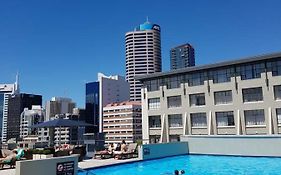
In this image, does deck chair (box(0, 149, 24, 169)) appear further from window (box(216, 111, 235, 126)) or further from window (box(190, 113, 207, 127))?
window (box(190, 113, 207, 127))

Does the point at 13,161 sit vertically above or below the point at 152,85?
below

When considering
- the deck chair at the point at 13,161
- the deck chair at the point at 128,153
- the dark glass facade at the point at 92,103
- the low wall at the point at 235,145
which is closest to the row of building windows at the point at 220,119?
the low wall at the point at 235,145

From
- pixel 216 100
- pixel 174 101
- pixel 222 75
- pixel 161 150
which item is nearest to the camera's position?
pixel 161 150

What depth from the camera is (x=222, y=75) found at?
45.0 m

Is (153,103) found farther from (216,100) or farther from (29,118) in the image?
(29,118)

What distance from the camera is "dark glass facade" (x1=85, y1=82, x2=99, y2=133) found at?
188125 mm

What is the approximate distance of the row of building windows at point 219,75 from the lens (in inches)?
1607

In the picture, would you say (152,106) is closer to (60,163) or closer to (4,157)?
(4,157)

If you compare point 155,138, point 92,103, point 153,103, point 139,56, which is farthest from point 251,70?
point 92,103

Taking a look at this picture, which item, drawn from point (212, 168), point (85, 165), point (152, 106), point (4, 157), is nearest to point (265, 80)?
point (152, 106)

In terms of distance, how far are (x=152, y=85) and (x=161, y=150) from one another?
86.5 ft

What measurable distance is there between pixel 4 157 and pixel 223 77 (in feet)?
110

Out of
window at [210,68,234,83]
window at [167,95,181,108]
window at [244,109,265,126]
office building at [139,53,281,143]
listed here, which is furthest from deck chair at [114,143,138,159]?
window at [167,95,181,108]

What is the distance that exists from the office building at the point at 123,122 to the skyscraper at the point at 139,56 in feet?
157
